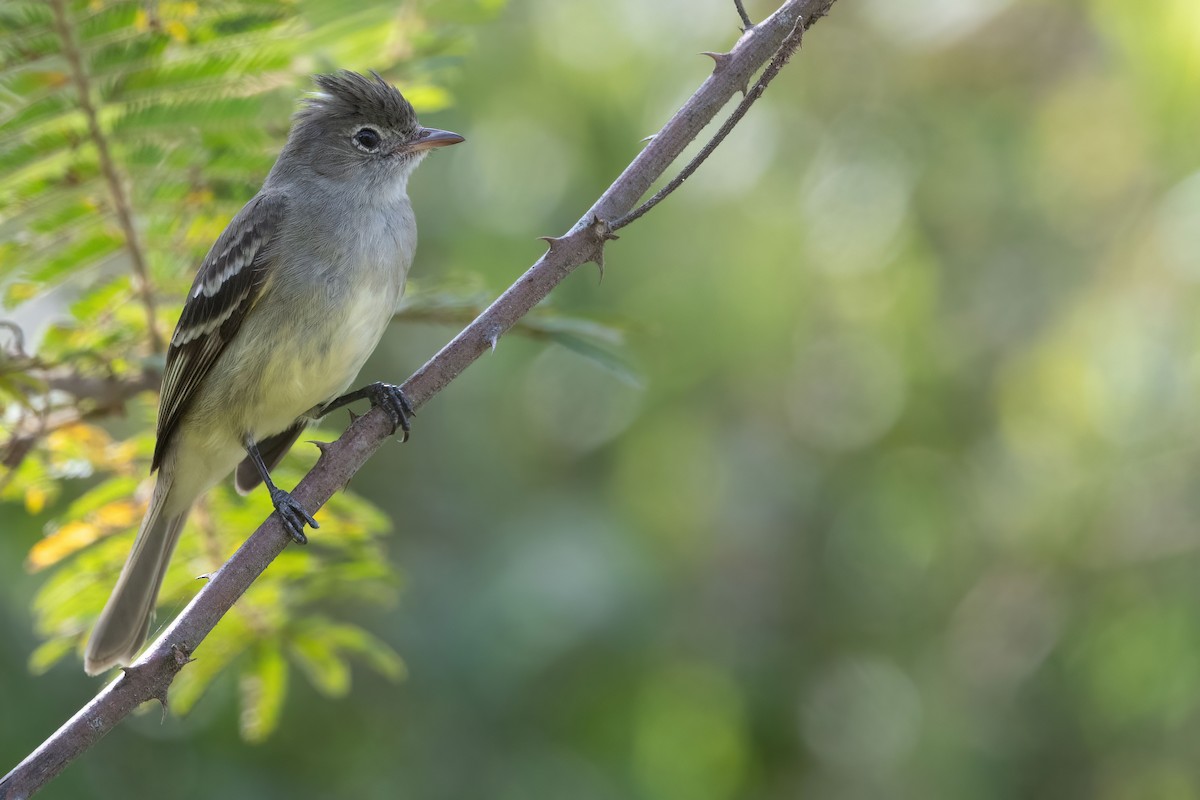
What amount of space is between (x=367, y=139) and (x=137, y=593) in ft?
6.00

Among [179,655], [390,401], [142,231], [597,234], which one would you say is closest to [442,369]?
[597,234]

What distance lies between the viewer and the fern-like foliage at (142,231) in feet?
12.5

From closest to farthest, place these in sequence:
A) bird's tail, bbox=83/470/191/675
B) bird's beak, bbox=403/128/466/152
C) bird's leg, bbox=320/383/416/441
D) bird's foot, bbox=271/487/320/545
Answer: bird's foot, bbox=271/487/320/545, bird's leg, bbox=320/383/416/441, bird's tail, bbox=83/470/191/675, bird's beak, bbox=403/128/466/152

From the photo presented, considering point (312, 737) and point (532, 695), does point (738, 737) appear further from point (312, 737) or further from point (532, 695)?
point (312, 737)

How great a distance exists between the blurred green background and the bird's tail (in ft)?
4.11

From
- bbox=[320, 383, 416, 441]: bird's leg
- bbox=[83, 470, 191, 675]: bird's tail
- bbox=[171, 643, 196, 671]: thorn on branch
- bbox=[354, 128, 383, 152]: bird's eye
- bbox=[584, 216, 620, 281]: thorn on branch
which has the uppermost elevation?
bbox=[584, 216, 620, 281]: thorn on branch

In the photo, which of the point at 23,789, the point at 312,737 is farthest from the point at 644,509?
the point at 23,789

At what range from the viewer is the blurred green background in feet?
16.6

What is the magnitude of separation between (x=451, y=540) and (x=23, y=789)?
3.74 m

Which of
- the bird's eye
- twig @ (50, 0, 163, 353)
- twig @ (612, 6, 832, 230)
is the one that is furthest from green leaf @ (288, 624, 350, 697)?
twig @ (612, 6, 832, 230)

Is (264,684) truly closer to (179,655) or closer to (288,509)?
(288,509)

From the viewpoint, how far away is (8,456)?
3965mm

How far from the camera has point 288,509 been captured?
10.7 ft

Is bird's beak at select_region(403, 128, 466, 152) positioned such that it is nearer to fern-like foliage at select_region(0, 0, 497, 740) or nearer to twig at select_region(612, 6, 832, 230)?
fern-like foliage at select_region(0, 0, 497, 740)
